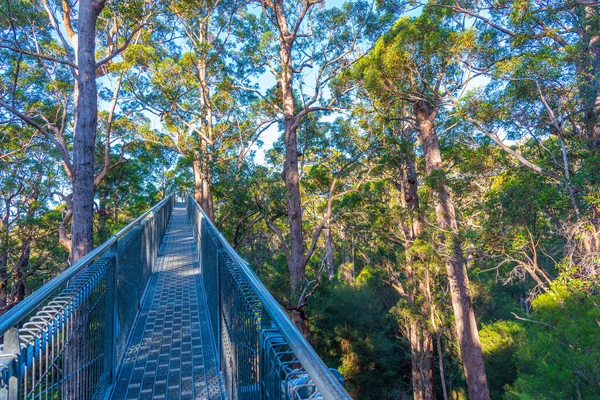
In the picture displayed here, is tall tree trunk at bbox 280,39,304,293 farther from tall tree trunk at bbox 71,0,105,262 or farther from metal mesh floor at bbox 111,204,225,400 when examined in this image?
tall tree trunk at bbox 71,0,105,262

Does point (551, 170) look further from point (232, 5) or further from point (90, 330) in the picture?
point (232, 5)

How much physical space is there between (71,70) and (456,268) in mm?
12537

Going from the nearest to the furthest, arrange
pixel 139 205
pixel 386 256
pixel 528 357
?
pixel 528 357 < pixel 386 256 < pixel 139 205

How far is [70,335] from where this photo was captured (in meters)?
2.37

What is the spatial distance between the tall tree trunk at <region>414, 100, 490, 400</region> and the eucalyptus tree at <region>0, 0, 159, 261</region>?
31.0 ft

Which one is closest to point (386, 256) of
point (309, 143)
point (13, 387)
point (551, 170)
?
point (309, 143)

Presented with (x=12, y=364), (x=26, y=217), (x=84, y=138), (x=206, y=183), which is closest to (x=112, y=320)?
(x=12, y=364)

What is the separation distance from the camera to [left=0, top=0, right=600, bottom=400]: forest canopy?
8.87 meters

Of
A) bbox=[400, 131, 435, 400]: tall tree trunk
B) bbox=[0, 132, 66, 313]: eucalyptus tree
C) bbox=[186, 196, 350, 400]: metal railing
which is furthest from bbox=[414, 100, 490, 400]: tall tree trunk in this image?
bbox=[0, 132, 66, 313]: eucalyptus tree

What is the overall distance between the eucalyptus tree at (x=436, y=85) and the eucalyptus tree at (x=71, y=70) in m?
7.32

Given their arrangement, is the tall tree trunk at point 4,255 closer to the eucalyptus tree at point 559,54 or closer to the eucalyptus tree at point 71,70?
the eucalyptus tree at point 71,70

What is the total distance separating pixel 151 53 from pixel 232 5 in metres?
4.52

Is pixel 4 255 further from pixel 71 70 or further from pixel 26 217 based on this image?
pixel 71 70

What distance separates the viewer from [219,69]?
17703mm
